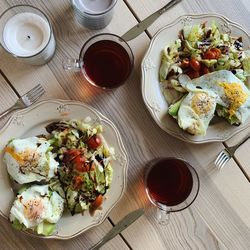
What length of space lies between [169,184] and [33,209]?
37cm

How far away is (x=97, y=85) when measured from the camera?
132 cm

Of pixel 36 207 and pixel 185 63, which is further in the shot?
pixel 185 63

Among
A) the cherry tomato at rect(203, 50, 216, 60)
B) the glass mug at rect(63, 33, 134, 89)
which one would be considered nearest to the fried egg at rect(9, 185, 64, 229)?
the glass mug at rect(63, 33, 134, 89)

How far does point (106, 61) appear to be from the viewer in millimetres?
1328

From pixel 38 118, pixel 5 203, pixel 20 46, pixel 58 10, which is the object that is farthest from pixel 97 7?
pixel 5 203

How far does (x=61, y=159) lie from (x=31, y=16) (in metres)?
0.38

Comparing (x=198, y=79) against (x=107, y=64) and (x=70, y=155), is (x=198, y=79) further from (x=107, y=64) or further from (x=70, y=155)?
(x=70, y=155)

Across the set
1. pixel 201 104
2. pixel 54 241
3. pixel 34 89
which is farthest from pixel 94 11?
pixel 54 241

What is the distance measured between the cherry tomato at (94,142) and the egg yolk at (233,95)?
1.18 feet

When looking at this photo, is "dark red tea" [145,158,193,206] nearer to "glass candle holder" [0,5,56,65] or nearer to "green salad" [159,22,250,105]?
"green salad" [159,22,250,105]

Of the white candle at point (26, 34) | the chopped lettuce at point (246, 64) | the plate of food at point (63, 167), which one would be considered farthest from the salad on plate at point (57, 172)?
the chopped lettuce at point (246, 64)

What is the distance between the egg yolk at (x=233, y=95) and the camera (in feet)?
4.36

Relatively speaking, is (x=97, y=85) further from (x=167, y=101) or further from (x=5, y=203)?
(x=5, y=203)

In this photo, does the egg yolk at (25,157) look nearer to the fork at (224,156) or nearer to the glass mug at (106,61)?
the glass mug at (106,61)
